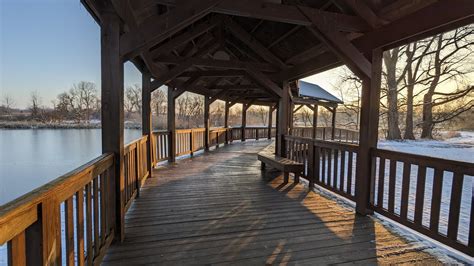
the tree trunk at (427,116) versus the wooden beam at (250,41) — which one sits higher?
the wooden beam at (250,41)

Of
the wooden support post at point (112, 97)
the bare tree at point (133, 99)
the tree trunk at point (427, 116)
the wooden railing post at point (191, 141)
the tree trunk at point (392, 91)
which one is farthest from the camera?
the tree trunk at point (392, 91)

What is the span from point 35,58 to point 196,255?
835cm

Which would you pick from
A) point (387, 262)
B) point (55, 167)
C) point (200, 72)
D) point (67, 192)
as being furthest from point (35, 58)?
point (387, 262)

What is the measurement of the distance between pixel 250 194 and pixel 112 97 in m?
2.70

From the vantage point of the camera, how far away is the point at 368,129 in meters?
3.36

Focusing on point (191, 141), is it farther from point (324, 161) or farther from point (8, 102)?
point (324, 161)

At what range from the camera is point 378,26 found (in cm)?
333

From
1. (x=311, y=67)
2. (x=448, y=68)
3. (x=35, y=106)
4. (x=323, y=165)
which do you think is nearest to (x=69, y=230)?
(x=323, y=165)

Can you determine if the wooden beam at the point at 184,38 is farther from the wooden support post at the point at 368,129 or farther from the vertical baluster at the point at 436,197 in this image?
the vertical baluster at the point at 436,197

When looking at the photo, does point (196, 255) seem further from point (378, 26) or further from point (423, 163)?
point (378, 26)

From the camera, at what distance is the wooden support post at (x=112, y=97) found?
241 cm

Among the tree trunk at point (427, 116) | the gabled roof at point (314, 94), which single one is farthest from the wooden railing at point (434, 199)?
the tree trunk at point (427, 116)

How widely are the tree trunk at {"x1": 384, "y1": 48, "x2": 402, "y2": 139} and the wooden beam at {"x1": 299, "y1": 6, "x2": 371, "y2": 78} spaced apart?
50.7 feet

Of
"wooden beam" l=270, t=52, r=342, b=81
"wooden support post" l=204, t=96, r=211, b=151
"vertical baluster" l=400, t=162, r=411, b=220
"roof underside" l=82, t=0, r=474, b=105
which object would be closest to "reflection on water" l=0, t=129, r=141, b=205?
"wooden support post" l=204, t=96, r=211, b=151
